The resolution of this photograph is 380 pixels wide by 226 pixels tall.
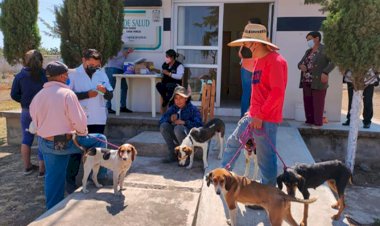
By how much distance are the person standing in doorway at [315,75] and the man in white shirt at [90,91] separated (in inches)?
142

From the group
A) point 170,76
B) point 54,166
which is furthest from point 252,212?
point 170,76

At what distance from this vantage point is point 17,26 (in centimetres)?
698

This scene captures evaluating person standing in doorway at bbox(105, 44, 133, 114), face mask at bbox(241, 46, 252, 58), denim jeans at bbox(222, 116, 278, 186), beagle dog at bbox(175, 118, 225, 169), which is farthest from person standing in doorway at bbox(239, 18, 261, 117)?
person standing in doorway at bbox(105, 44, 133, 114)

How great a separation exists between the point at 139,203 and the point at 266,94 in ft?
6.06

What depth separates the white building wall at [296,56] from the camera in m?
6.91

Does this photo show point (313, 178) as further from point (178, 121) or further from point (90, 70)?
point (90, 70)

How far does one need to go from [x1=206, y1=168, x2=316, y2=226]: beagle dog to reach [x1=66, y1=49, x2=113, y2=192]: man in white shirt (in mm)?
2005

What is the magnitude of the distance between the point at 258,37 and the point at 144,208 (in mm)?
2136

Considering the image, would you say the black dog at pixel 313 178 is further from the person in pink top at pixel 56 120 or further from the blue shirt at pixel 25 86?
the blue shirt at pixel 25 86

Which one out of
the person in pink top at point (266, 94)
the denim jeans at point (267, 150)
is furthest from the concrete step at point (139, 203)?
the person in pink top at point (266, 94)

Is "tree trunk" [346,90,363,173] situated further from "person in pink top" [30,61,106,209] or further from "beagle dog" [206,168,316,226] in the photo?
"person in pink top" [30,61,106,209]

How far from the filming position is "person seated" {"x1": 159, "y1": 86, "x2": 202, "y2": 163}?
5.03 metres

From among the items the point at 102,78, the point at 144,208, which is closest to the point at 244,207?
the point at 144,208

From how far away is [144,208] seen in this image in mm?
3619
